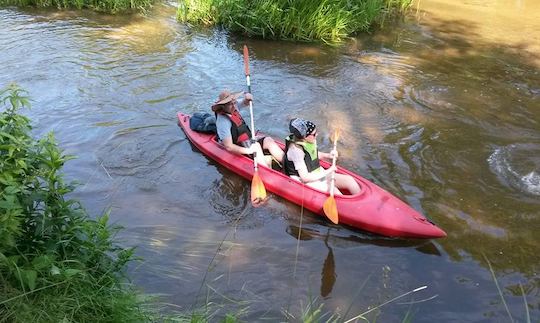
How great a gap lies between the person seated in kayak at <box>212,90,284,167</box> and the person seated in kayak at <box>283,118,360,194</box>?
486 millimetres

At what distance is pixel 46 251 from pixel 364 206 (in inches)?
105

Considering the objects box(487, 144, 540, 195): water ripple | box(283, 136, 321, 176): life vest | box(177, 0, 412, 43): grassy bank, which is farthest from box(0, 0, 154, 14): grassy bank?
box(487, 144, 540, 195): water ripple

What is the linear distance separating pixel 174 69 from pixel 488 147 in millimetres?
4952

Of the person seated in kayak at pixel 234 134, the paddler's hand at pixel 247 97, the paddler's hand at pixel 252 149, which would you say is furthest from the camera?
the paddler's hand at pixel 247 97

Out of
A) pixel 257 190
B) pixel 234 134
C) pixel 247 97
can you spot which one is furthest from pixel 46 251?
pixel 247 97

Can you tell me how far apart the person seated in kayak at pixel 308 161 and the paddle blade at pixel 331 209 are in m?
0.40

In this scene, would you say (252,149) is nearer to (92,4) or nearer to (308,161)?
(308,161)

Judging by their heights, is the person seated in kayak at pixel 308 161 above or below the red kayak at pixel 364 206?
above

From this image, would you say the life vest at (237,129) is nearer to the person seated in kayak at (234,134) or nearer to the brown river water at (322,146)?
the person seated in kayak at (234,134)

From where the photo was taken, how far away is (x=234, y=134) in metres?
5.57

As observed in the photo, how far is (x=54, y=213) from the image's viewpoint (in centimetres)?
307

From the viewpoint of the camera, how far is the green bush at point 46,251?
2.59 meters

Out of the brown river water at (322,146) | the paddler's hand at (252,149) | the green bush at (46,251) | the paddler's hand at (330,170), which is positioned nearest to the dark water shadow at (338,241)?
the brown river water at (322,146)

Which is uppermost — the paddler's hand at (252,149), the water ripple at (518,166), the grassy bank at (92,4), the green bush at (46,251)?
the grassy bank at (92,4)
